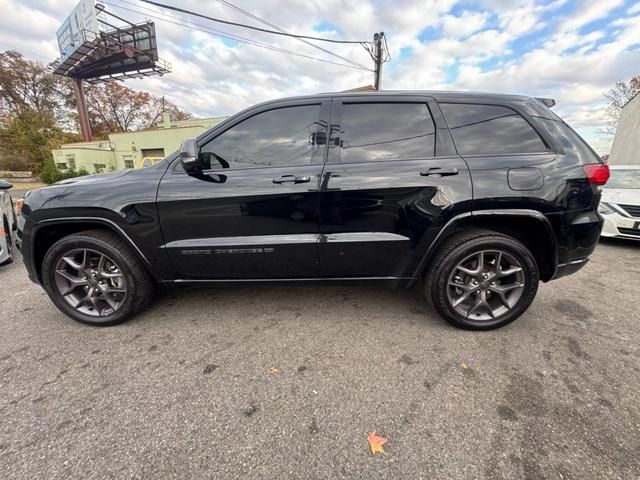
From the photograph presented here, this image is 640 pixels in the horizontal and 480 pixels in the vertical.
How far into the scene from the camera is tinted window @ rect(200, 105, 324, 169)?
2.32 meters

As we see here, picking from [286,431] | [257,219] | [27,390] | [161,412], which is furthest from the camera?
[257,219]

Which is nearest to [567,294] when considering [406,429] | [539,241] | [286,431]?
[539,241]

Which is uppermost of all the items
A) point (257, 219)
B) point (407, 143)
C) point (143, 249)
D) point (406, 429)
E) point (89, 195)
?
point (407, 143)

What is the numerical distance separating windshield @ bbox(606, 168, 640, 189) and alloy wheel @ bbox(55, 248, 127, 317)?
7.44 metres

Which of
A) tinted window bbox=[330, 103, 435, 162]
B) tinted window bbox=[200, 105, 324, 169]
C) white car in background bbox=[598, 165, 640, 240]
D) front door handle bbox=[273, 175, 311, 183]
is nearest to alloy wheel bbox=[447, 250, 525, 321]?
tinted window bbox=[330, 103, 435, 162]

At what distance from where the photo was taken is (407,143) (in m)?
2.29

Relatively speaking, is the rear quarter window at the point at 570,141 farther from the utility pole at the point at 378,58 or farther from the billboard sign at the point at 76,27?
the billboard sign at the point at 76,27

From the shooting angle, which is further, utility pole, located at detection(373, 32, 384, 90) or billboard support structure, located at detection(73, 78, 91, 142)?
billboard support structure, located at detection(73, 78, 91, 142)

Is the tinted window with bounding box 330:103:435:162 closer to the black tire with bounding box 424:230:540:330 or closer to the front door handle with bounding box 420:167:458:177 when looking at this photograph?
the front door handle with bounding box 420:167:458:177

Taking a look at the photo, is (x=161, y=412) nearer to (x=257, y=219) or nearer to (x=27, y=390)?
(x=27, y=390)

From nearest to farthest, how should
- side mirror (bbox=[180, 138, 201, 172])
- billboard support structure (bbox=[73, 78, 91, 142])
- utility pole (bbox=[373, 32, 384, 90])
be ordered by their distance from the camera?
side mirror (bbox=[180, 138, 201, 172]) < utility pole (bbox=[373, 32, 384, 90]) < billboard support structure (bbox=[73, 78, 91, 142])

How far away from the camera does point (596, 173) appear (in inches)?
87.7

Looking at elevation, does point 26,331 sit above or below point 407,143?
below

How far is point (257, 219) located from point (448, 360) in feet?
5.78
